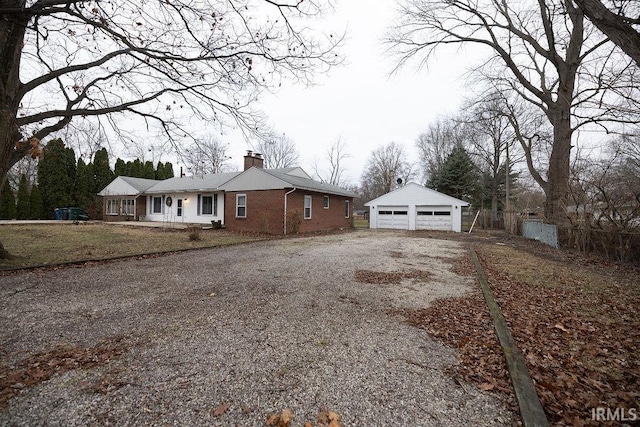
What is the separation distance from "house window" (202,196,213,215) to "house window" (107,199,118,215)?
36.4 ft

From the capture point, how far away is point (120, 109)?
7.61m

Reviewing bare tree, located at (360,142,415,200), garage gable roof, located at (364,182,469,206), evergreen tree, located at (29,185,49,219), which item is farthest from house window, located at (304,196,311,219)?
bare tree, located at (360,142,415,200)

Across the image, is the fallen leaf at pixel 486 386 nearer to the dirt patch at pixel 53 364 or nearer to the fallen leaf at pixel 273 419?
the fallen leaf at pixel 273 419

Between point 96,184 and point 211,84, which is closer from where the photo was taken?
point 211,84

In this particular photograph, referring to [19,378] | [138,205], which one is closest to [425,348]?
[19,378]

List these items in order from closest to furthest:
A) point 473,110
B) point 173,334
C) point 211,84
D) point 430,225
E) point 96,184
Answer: point 173,334
point 211,84
point 473,110
point 430,225
point 96,184

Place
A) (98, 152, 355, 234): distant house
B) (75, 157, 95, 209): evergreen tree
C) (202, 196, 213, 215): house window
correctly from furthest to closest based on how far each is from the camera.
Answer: (75, 157, 95, 209): evergreen tree → (202, 196, 213, 215): house window → (98, 152, 355, 234): distant house

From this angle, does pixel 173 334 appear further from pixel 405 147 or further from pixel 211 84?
pixel 405 147

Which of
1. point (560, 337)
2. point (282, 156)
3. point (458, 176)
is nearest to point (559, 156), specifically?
point (560, 337)

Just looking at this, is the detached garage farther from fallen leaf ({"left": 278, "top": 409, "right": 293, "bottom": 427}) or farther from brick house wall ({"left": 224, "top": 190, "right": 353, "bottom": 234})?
fallen leaf ({"left": 278, "top": 409, "right": 293, "bottom": 427})

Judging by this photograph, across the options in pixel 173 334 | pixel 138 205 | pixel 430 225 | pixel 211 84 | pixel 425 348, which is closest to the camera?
pixel 425 348

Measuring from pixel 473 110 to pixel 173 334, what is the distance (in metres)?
20.0

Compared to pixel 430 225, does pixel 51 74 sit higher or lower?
higher

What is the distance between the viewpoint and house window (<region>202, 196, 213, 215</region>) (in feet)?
68.3
